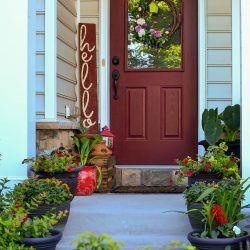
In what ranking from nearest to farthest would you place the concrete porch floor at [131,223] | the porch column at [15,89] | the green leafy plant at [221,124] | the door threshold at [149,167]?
the concrete porch floor at [131,223] < the porch column at [15,89] < the green leafy plant at [221,124] < the door threshold at [149,167]

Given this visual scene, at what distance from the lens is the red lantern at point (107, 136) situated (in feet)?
17.1

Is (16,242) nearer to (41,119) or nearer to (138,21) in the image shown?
(41,119)

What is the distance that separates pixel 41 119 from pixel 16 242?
5.96 ft

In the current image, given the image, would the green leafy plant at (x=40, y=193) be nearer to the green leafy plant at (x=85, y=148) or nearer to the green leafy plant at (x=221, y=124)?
the green leafy plant at (x=85, y=148)

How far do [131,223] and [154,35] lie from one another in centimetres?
252

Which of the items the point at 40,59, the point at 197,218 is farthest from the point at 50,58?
the point at 197,218

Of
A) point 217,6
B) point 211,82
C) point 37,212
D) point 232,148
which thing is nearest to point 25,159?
point 37,212

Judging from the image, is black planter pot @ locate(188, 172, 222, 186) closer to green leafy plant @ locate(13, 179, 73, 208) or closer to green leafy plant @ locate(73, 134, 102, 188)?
green leafy plant @ locate(13, 179, 73, 208)

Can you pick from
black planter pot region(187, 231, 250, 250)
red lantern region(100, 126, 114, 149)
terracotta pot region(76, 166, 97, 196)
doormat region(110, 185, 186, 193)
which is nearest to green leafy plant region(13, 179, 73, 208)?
black planter pot region(187, 231, 250, 250)

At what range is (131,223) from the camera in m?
3.79

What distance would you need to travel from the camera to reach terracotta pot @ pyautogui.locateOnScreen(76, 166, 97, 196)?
15.4ft

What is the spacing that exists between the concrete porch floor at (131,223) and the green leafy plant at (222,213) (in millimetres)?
410

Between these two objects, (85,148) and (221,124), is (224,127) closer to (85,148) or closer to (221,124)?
(221,124)

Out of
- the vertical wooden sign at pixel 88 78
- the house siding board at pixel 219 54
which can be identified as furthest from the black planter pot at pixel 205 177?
the vertical wooden sign at pixel 88 78
